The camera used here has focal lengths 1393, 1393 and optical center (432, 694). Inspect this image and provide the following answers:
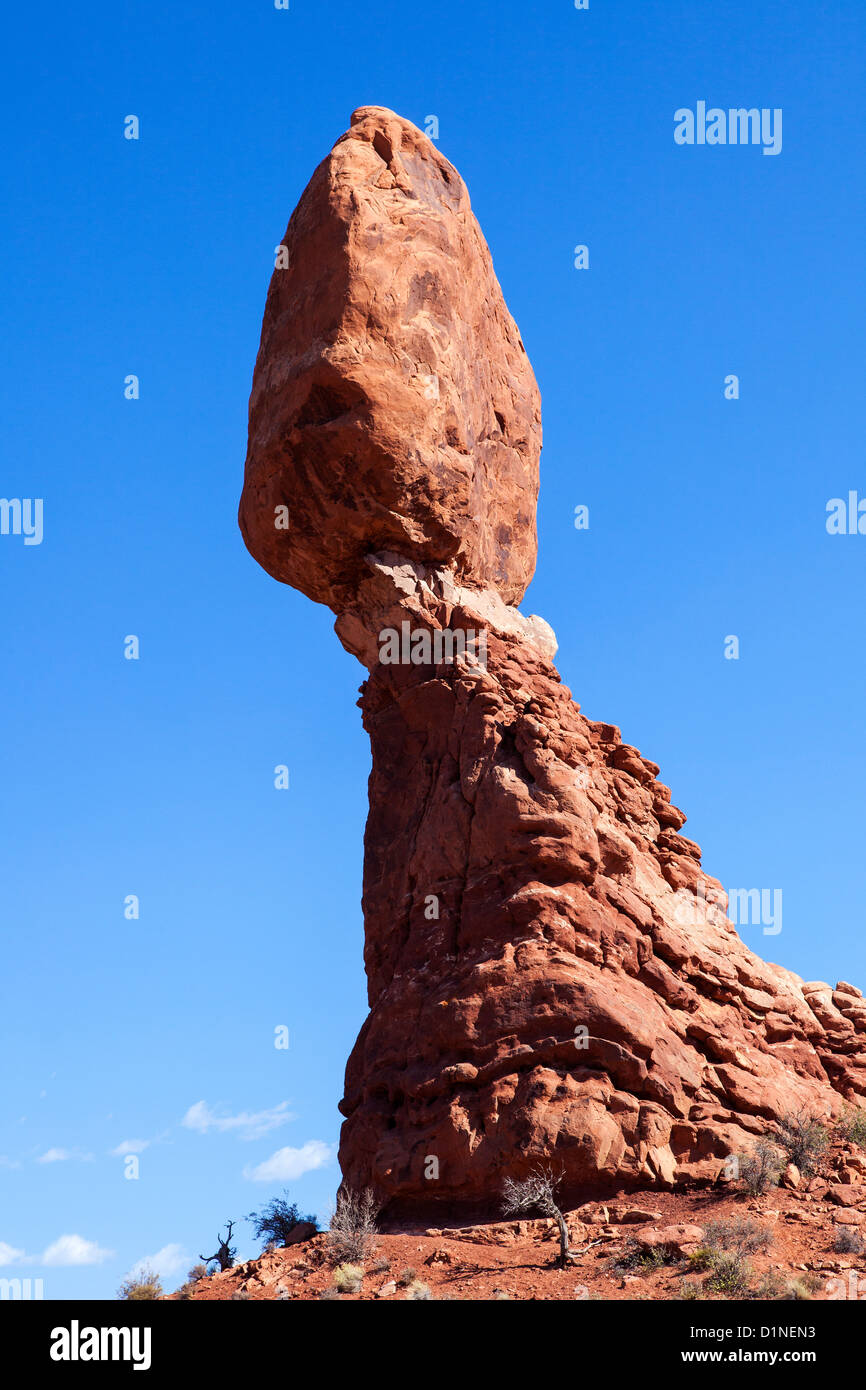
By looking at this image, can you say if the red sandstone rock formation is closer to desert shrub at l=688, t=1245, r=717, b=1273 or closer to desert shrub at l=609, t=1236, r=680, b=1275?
desert shrub at l=609, t=1236, r=680, b=1275

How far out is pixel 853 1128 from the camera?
18375 mm

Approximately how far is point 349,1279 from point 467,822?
6.47 m

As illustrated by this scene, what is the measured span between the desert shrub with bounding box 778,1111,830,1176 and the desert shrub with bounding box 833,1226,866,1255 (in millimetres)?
1728

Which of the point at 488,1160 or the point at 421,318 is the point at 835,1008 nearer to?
the point at 488,1160

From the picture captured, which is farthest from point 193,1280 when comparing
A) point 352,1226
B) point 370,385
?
point 370,385

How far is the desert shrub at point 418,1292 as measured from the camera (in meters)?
14.4

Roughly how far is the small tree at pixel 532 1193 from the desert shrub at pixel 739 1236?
1.62 meters

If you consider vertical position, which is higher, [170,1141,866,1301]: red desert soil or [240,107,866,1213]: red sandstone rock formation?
[240,107,866,1213]: red sandstone rock formation

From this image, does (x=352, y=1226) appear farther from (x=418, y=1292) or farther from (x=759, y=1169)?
(x=759, y=1169)

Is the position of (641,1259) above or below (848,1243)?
below

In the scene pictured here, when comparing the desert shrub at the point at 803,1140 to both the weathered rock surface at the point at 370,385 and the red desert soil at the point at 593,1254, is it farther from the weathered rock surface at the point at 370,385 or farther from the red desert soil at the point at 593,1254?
the weathered rock surface at the point at 370,385

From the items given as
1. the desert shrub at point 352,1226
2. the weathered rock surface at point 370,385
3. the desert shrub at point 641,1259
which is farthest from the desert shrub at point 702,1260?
the weathered rock surface at point 370,385

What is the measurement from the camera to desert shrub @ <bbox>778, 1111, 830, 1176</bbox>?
17.1m

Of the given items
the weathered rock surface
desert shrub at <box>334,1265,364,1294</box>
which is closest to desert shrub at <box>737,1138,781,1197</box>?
desert shrub at <box>334,1265,364,1294</box>
